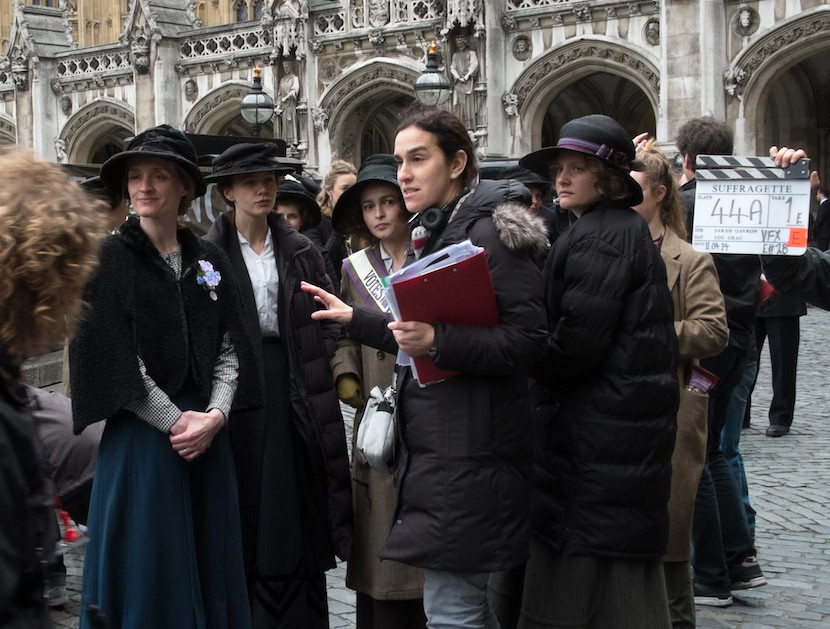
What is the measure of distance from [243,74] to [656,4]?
10481 millimetres

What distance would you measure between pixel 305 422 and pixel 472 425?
42.8 inches

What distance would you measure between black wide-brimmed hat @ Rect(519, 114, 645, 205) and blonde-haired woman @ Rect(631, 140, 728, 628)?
1.93 feet

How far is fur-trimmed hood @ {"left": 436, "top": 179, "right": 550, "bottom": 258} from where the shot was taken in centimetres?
316

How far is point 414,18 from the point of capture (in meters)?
22.9

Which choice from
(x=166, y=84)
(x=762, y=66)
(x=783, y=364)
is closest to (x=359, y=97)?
(x=166, y=84)

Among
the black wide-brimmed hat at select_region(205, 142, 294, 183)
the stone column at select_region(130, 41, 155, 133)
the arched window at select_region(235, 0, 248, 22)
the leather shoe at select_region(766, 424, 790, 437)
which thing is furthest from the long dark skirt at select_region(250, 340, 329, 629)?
the arched window at select_region(235, 0, 248, 22)

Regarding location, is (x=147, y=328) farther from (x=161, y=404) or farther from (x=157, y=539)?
(x=157, y=539)

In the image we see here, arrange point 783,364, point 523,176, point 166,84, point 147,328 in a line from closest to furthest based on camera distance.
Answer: point 147,328, point 523,176, point 783,364, point 166,84

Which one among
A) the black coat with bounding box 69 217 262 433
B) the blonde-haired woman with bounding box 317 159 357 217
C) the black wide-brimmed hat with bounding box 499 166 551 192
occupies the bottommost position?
the black coat with bounding box 69 217 262 433

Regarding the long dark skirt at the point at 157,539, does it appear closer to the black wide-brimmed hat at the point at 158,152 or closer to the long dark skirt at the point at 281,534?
the long dark skirt at the point at 281,534

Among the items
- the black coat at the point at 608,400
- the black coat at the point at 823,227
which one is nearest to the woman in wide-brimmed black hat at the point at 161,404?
the black coat at the point at 608,400

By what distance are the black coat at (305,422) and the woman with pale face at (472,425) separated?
34.0 inches

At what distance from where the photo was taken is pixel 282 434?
408 cm

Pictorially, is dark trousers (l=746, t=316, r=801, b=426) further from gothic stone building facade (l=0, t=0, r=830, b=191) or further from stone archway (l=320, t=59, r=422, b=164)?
stone archway (l=320, t=59, r=422, b=164)
